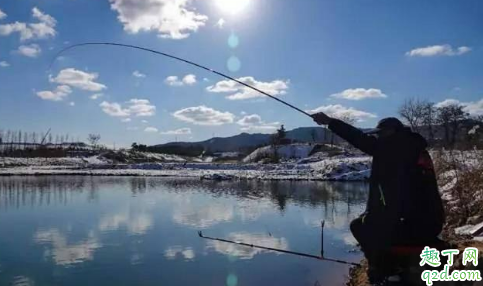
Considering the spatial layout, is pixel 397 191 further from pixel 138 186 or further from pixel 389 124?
pixel 138 186

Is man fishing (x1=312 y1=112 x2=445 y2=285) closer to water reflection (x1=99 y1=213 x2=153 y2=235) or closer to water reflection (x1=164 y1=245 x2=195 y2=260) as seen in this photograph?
water reflection (x1=164 y1=245 x2=195 y2=260)

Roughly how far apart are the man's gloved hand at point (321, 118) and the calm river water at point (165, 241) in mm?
4695

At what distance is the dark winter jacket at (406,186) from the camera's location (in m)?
4.77

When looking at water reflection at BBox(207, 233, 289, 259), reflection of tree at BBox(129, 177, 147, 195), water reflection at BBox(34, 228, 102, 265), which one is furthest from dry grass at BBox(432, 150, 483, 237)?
reflection of tree at BBox(129, 177, 147, 195)

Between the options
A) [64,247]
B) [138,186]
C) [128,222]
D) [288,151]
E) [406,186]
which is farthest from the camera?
[288,151]

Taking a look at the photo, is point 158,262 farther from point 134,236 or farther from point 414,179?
point 414,179

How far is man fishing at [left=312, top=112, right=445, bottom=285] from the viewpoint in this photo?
15.6 feet

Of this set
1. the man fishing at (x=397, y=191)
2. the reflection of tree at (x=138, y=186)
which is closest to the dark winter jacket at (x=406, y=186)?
the man fishing at (x=397, y=191)

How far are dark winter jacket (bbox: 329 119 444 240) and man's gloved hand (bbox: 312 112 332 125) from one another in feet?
1.86

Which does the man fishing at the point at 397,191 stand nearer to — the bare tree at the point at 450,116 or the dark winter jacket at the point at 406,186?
the dark winter jacket at the point at 406,186

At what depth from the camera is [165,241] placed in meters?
12.8

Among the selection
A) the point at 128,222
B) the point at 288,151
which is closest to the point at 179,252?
the point at 128,222

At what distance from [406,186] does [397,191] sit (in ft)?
0.35

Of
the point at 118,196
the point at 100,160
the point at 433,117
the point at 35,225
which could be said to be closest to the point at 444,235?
the point at 35,225
